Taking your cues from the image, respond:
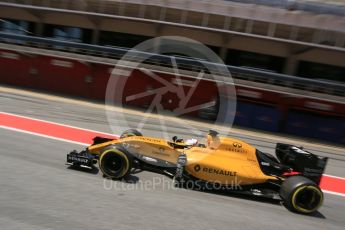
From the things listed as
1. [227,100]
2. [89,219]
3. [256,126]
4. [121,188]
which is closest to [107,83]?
[227,100]

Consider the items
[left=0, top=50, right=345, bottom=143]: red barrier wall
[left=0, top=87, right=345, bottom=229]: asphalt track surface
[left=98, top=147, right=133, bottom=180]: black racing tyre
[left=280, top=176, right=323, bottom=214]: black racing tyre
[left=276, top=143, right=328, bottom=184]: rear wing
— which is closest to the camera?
[left=0, top=87, right=345, bottom=229]: asphalt track surface

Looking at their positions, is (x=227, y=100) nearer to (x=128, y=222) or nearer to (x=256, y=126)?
(x=256, y=126)

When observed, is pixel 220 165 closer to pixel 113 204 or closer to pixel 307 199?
pixel 307 199

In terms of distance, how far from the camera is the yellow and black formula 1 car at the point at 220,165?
698 centimetres

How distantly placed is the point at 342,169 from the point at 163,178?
6.75 meters

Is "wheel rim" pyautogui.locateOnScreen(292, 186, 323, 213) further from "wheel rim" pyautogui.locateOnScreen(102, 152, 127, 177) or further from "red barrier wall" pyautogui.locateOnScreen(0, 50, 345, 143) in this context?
Result: "red barrier wall" pyautogui.locateOnScreen(0, 50, 345, 143)

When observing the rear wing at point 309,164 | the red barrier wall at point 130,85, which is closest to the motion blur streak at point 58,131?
the rear wing at point 309,164

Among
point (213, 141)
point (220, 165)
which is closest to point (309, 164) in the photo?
point (220, 165)

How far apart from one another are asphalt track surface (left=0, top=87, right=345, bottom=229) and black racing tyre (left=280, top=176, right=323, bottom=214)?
0.52 ft

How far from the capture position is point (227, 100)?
64.1 feet

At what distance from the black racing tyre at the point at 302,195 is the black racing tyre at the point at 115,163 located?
2.92 meters

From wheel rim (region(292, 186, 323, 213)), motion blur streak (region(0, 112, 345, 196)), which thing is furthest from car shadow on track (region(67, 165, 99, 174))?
wheel rim (region(292, 186, 323, 213))

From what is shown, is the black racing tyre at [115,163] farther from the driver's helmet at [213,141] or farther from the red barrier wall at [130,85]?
the red barrier wall at [130,85]

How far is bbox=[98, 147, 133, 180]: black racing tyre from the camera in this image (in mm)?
7145
